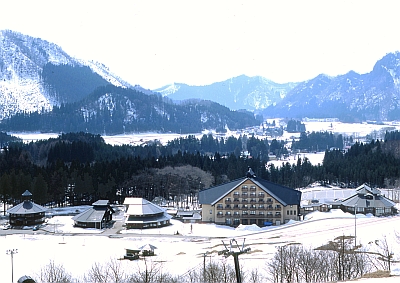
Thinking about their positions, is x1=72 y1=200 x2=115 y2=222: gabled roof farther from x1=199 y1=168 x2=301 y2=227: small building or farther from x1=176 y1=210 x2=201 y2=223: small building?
x1=199 y1=168 x2=301 y2=227: small building

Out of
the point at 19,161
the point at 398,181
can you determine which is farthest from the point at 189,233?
the point at 19,161

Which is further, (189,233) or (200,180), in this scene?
(200,180)

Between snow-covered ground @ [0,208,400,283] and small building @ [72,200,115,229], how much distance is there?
1.54m

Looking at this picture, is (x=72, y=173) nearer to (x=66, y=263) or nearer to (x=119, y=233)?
(x=119, y=233)

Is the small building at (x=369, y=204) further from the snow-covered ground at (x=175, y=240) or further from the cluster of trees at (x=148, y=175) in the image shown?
the cluster of trees at (x=148, y=175)

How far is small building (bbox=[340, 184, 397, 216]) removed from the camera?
265ft

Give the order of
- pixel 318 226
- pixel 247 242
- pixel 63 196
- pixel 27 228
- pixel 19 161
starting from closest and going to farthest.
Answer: pixel 247 242 → pixel 318 226 → pixel 27 228 → pixel 63 196 → pixel 19 161

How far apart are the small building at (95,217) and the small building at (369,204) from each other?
38.5 meters

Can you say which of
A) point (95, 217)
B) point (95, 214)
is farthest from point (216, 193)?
point (95, 217)

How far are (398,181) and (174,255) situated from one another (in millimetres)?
64639

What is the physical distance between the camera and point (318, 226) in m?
71.5

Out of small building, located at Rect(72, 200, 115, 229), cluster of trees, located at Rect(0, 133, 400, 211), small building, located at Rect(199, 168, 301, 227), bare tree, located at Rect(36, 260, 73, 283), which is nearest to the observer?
bare tree, located at Rect(36, 260, 73, 283)

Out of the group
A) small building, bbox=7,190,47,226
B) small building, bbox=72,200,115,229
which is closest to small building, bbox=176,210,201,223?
small building, bbox=72,200,115,229

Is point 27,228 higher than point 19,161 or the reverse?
the reverse
